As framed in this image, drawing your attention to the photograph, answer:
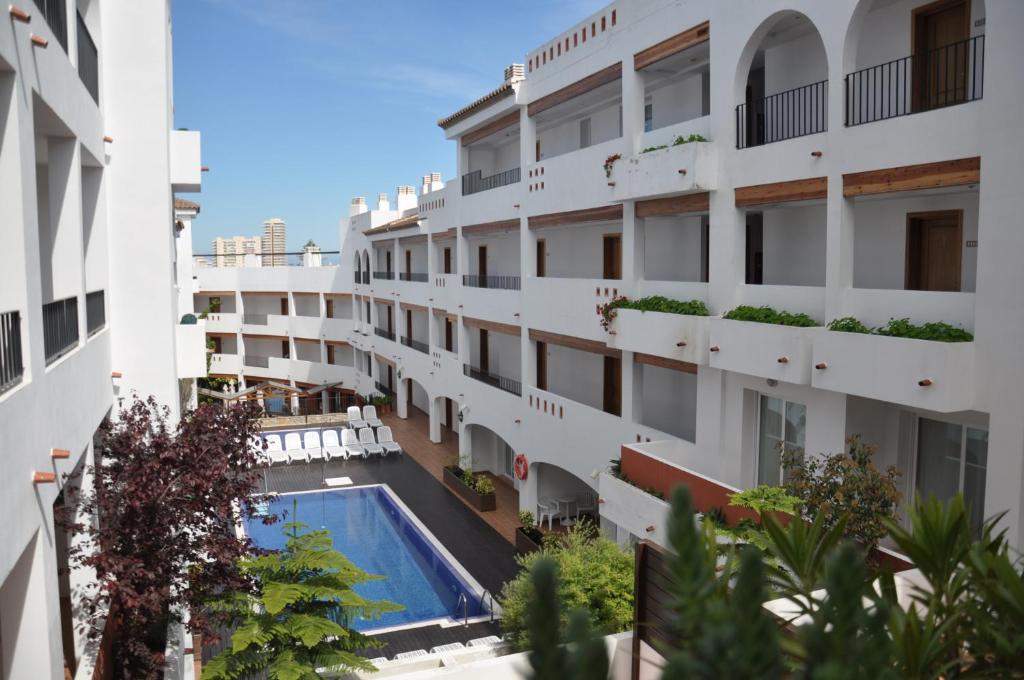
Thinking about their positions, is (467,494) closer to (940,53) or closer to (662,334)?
(662,334)

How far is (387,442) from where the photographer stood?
3216 cm

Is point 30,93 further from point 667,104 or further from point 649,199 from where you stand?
point 667,104

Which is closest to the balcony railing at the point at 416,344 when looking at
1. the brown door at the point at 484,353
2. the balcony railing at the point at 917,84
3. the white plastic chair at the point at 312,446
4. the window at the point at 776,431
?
the brown door at the point at 484,353

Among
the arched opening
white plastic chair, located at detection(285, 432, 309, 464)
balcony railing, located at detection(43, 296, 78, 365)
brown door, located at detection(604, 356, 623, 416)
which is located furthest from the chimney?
balcony railing, located at detection(43, 296, 78, 365)

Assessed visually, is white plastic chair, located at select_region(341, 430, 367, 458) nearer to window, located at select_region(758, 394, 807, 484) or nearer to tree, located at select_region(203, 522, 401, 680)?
window, located at select_region(758, 394, 807, 484)

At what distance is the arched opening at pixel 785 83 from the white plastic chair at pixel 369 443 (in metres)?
20.2

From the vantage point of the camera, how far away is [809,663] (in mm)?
1886

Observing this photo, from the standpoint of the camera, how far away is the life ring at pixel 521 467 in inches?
909

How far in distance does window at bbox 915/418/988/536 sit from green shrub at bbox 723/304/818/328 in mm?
2429

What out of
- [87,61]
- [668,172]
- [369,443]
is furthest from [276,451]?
[87,61]

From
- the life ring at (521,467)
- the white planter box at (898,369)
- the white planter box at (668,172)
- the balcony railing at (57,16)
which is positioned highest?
the balcony railing at (57,16)

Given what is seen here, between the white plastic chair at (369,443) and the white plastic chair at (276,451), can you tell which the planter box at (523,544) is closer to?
the white plastic chair at (369,443)

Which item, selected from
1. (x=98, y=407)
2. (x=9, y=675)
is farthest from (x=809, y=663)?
(x=98, y=407)

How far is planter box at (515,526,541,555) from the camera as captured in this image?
20230 mm
